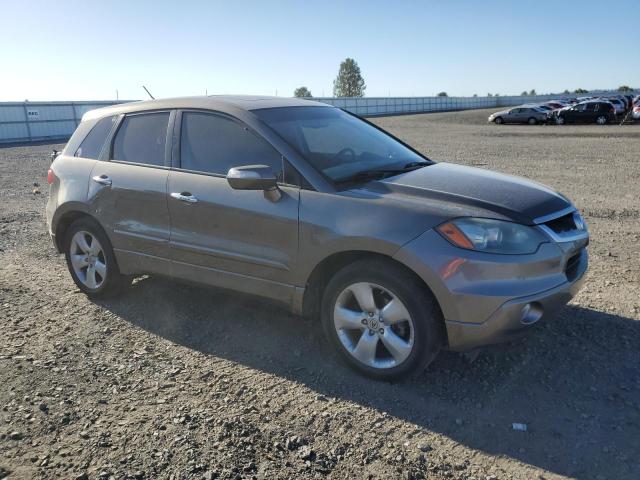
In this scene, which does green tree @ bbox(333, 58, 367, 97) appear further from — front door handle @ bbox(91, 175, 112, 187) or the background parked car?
front door handle @ bbox(91, 175, 112, 187)

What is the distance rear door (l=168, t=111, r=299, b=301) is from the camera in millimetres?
3961

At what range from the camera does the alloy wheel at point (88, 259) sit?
521 cm

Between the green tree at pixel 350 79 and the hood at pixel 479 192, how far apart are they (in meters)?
135

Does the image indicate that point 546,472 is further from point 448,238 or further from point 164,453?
point 164,453

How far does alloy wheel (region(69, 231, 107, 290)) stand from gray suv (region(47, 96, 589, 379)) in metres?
0.02

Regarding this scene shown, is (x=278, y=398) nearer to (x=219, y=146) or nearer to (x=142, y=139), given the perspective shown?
(x=219, y=146)

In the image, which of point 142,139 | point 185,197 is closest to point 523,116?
point 142,139

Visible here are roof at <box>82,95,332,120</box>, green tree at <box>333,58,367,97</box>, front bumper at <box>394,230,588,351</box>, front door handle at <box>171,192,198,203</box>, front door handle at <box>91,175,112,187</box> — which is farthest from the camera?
green tree at <box>333,58,367,97</box>

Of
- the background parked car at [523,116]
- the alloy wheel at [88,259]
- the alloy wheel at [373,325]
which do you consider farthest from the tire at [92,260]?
the background parked car at [523,116]

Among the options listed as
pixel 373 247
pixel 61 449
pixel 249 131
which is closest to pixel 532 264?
pixel 373 247

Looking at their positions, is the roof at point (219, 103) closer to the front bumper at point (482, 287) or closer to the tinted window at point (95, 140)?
the tinted window at point (95, 140)

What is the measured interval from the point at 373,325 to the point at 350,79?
13725 centimetres

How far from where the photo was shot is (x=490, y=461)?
2941mm

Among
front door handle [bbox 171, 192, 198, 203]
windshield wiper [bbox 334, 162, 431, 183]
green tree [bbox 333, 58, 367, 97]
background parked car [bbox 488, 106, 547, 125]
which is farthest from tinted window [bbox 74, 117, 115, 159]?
green tree [bbox 333, 58, 367, 97]
